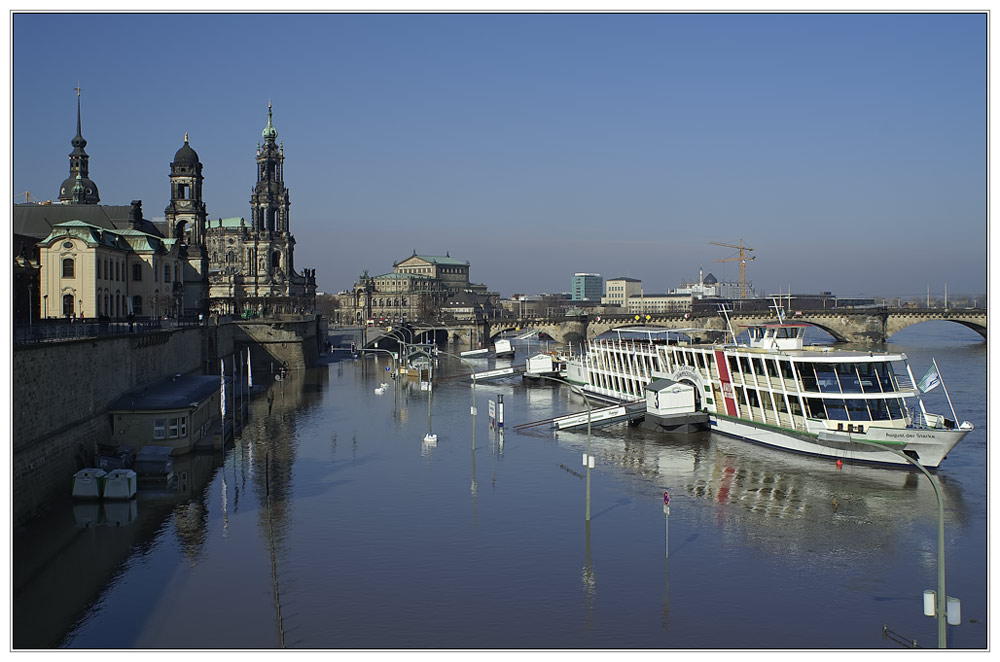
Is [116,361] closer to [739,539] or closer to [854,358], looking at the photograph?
[739,539]

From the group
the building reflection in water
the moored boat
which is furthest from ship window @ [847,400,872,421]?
the building reflection in water

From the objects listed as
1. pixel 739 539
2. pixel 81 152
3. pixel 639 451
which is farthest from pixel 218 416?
pixel 81 152

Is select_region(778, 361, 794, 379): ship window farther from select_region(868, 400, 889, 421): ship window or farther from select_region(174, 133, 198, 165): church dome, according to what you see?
select_region(174, 133, 198, 165): church dome

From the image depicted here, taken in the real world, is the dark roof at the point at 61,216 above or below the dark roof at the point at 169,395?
above

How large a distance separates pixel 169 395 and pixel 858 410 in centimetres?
4266

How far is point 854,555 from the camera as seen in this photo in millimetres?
36719

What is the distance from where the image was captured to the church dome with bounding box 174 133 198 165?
155 m

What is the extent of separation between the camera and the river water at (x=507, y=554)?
29391mm

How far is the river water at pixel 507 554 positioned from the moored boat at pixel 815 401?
1.58m

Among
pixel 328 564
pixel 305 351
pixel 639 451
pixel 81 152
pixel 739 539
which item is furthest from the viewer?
pixel 81 152

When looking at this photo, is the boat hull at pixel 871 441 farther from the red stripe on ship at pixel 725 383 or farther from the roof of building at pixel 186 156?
the roof of building at pixel 186 156

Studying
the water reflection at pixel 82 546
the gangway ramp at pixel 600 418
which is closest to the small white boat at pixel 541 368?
the gangway ramp at pixel 600 418

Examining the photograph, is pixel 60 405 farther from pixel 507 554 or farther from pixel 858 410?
pixel 858 410

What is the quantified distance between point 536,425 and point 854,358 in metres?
24.6
